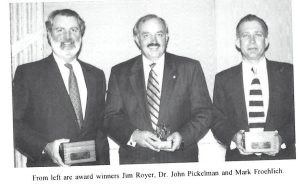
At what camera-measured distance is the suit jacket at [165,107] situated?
5.70ft

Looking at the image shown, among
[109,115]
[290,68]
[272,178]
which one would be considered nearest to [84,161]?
[109,115]

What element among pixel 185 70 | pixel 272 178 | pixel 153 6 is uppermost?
pixel 153 6

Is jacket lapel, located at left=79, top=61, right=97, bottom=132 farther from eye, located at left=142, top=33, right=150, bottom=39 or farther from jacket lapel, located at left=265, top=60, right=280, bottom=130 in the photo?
jacket lapel, located at left=265, top=60, right=280, bottom=130

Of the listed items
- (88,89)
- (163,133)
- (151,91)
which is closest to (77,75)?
(88,89)

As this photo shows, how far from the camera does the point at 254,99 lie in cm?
176

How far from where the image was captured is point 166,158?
5.71ft

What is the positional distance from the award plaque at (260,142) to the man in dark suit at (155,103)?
0.17 m

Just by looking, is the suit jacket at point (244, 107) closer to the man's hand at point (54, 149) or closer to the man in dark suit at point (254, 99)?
the man in dark suit at point (254, 99)

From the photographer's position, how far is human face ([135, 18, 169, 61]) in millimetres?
1729

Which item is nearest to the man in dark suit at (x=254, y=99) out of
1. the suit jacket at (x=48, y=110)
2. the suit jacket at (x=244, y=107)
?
the suit jacket at (x=244, y=107)

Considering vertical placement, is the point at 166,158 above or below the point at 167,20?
below

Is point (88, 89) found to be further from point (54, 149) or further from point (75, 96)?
point (54, 149)

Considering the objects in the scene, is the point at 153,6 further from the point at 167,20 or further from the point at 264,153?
the point at 264,153

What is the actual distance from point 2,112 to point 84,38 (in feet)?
1.40
